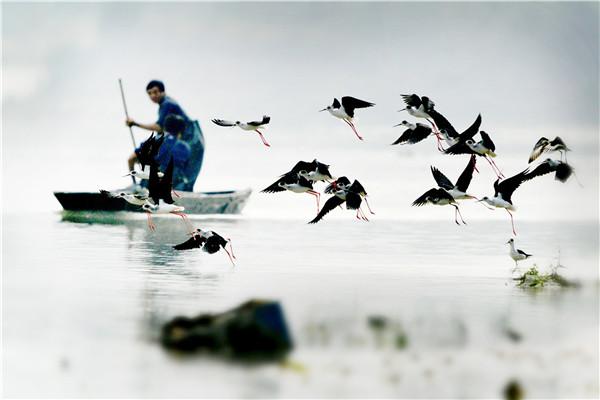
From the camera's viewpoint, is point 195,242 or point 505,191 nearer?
point 505,191

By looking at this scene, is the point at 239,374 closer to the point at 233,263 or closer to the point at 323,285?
the point at 323,285

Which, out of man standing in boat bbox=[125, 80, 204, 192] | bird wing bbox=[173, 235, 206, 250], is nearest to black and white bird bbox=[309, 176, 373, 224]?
bird wing bbox=[173, 235, 206, 250]

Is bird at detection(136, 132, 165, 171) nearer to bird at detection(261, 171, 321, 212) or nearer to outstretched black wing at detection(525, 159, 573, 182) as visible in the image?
bird at detection(261, 171, 321, 212)

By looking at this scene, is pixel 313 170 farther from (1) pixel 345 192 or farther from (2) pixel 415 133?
(2) pixel 415 133

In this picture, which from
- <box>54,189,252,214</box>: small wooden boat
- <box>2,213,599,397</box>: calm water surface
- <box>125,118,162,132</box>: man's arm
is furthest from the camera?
<box>54,189,252,214</box>: small wooden boat

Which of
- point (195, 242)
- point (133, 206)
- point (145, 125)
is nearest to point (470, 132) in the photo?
point (195, 242)

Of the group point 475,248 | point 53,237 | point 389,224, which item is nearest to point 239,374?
point 475,248

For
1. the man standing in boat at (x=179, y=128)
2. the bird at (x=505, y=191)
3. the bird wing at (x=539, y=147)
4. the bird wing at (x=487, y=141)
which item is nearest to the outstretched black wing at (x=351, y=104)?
the bird wing at (x=487, y=141)

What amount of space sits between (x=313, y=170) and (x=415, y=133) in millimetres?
725

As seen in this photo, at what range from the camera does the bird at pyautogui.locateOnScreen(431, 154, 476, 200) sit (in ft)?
20.1

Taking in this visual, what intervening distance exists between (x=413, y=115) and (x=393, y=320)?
1.30 m

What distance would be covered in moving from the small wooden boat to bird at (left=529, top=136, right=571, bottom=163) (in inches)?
206

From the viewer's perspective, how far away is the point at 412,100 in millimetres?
6156

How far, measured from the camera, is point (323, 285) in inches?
267
